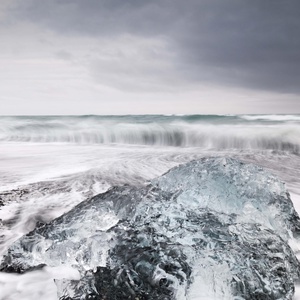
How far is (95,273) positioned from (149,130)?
47.2ft

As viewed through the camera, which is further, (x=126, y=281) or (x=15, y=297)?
(x=15, y=297)

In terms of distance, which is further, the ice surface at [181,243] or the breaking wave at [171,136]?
the breaking wave at [171,136]

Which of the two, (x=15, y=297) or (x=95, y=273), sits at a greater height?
(x=95, y=273)

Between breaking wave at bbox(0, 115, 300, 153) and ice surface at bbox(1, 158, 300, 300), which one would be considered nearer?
ice surface at bbox(1, 158, 300, 300)

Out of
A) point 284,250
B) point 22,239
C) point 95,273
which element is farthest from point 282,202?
point 22,239

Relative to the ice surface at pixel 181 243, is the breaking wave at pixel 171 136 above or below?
below

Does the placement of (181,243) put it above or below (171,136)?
above

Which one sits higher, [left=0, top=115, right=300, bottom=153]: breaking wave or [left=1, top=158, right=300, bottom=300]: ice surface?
[left=1, top=158, right=300, bottom=300]: ice surface

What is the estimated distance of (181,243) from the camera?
1690 millimetres

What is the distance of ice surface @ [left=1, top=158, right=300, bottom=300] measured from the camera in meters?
1.44

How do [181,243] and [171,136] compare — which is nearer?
[181,243]

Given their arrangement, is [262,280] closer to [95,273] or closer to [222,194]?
[95,273]

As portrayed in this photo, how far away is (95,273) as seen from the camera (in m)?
1.52

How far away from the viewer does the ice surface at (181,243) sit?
4.73ft
